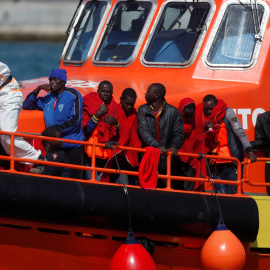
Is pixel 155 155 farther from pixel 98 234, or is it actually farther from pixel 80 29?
pixel 80 29

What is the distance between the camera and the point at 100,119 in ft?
28.8

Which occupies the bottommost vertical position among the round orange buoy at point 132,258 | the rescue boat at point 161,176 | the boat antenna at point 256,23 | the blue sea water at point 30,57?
the round orange buoy at point 132,258

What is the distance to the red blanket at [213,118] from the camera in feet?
30.4

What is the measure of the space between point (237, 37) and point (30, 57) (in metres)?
28.5

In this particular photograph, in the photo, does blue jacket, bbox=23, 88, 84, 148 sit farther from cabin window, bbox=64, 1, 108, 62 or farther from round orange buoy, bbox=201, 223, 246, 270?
cabin window, bbox=64, 1, 108, 62

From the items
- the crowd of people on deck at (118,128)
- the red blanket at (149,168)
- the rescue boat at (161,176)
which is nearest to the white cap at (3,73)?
the crowd of people on deck at (118,128)

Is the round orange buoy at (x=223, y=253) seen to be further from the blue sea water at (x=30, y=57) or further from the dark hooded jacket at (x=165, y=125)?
the blue sea water at (x=30, y=57)

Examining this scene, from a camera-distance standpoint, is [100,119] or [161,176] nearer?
[161,176]

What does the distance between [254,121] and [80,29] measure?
105 inches

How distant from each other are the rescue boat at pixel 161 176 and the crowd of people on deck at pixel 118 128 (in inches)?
7.8

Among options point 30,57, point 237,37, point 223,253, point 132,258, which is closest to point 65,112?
point 132,258

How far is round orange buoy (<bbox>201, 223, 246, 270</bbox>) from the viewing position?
8258 mm

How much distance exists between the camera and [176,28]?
409 inches

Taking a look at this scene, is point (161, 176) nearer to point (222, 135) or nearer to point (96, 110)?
point (96, 110)
